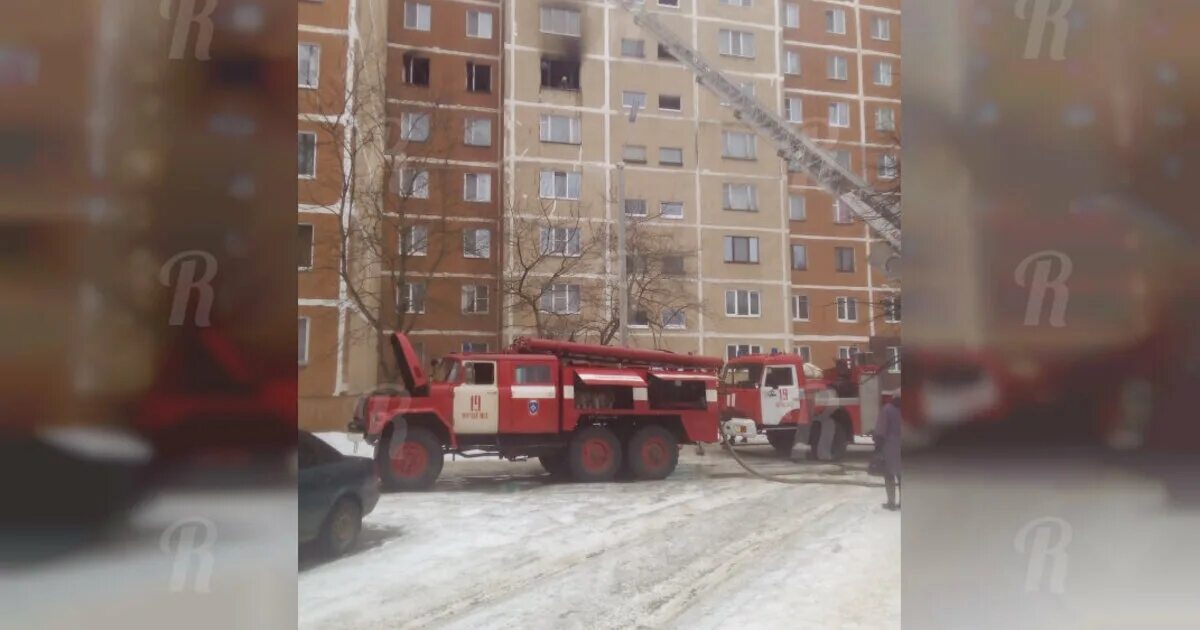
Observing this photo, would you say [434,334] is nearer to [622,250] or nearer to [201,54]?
[622,250]

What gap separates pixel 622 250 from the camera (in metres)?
Result: 1.64

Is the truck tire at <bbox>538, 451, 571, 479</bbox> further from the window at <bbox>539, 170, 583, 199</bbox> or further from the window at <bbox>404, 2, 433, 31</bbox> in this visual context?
the window at <bbox>404, 2, 433, 31</bbox>

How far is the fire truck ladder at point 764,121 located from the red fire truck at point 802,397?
431 millimetres

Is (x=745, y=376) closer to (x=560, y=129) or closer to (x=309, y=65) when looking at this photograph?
(x=560, y=129)

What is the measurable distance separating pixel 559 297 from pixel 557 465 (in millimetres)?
704

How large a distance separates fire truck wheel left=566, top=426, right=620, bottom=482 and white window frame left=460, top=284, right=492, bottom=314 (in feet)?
2.05

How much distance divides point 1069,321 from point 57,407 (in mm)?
1947

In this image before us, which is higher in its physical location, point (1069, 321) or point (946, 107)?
point (946, 107)

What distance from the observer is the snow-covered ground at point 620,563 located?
1400 millimetres

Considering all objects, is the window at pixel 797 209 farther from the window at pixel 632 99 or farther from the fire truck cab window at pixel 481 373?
the fire truck cab window at pixel 481 373

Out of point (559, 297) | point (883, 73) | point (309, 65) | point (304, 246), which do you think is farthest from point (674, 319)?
point (309, 65)

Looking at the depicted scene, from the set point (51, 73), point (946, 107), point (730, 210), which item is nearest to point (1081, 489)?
A: point (946, 107)

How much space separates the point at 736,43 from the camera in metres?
1.73

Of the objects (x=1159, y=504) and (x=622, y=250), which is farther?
(x=622, y=250)
